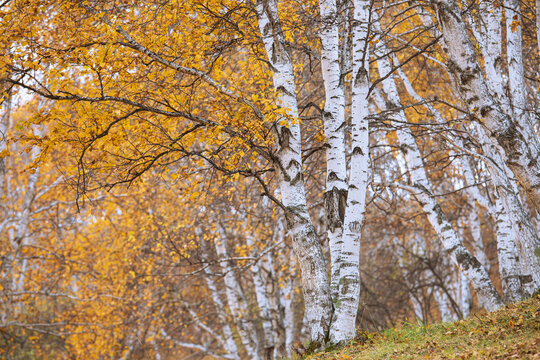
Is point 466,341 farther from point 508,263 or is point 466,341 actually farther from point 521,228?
point 508,263

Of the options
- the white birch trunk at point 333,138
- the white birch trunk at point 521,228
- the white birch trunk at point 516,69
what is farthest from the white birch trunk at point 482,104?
the white birch trunk at point 516,69

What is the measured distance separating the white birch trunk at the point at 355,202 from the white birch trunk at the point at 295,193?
0.68ft

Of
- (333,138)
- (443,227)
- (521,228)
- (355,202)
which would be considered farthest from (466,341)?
(333,138)

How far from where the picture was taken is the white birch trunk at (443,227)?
20.7 ft

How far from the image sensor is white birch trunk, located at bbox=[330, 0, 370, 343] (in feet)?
16.8

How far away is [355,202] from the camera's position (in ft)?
17.8

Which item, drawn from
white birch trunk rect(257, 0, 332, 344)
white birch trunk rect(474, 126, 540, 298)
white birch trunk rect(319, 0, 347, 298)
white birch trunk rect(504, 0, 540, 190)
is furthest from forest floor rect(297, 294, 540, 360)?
white birch trunk rect(504, 0, 540, 190)

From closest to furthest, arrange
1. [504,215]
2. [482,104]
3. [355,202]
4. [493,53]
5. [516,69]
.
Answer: [482,104] → [355,202] → [516,69] → [493,53] → [504,215]

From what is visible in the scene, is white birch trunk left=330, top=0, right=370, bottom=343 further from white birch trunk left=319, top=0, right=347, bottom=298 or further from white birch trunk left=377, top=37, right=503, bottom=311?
white birch trunk left=377, top=37, right=503, bottom=311

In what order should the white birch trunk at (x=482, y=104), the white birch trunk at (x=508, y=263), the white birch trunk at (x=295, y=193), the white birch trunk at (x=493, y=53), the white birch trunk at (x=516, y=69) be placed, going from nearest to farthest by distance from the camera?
the white birch trunk at (x=482, y=104) < the white birch trunk at (x=295, y=193) < the white birch trunk at (x=516, y=69) < the white birch trunk at (x=493, y=53) < the white birch trunk at (x=508, y=263)

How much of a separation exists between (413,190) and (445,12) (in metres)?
3.19

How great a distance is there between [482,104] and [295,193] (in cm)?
230

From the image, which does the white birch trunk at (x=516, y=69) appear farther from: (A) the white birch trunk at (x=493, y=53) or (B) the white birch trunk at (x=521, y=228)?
(B) the white birch trunk at (x=521, y=228)

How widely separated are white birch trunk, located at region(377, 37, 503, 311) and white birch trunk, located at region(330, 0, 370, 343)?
0.58 metres
